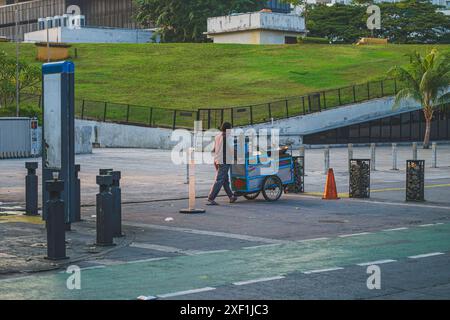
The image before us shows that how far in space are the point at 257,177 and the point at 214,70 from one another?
52074 mm

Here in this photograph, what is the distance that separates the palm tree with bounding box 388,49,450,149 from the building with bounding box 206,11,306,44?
3766 centimetres

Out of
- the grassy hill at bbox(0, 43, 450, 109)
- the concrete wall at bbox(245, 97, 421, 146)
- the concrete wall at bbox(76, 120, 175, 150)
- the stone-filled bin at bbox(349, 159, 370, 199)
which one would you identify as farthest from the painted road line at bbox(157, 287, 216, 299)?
the grassy hill at bbox(0, 43, 450, 109)

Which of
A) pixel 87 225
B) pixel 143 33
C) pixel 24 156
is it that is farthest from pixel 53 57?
pixel 87 225

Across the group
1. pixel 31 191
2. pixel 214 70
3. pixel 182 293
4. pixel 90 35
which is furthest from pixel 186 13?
pixel 182 293

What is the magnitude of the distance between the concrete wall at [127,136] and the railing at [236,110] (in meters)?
0.75

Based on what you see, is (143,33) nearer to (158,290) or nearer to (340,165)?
(340,165)

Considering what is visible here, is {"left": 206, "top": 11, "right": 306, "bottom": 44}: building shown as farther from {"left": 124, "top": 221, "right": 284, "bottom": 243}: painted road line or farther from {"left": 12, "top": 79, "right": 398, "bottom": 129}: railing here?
{"left": 124, "top": 221, "right": 284, "bottom": 243}: painted road line

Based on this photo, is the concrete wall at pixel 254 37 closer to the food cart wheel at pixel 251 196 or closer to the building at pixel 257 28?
the building at pixel 257 28

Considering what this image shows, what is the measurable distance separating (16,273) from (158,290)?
7.94 feet

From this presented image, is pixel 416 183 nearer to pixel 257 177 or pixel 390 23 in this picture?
pixel 257 177

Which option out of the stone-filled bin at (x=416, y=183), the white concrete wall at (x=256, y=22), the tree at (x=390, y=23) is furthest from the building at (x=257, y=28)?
the stone-filled bin at (x=416, y=183)

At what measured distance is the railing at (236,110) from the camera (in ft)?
174

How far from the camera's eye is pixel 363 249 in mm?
14117

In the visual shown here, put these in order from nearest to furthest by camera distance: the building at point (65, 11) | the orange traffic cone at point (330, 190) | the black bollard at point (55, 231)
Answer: the black bollard at point (55, 231) → the orange traffic cone at point (330, 190) → the building at point (65, 11)
